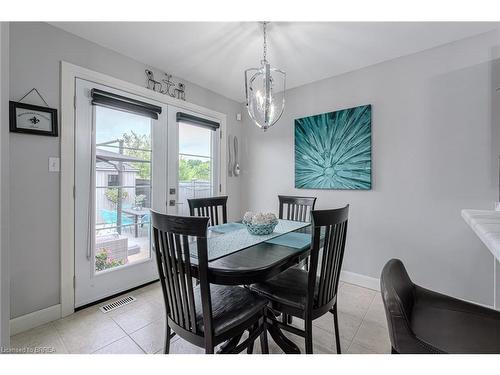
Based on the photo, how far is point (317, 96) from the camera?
2.90 meters

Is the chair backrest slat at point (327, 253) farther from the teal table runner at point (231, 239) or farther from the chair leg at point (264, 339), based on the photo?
the teal table runner at point (231, 239)

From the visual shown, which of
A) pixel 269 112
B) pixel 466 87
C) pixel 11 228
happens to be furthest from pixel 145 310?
pixel 466 87

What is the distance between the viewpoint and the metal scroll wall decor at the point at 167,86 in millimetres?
2521

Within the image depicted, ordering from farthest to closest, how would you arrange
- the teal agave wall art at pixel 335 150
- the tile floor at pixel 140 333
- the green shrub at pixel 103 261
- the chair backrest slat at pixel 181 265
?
the teal agave wall art at pixel 335 150, the green shrub at pixel 103 261, the tile floor at pixel 140 333, the chair backrest slat at pixel 181 265

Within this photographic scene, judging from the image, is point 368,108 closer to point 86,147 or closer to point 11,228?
point 86,147

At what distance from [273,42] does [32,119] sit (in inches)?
83.7

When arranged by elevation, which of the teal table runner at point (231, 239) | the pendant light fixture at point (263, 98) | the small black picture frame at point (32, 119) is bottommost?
the teal table runner at point (231, 239)

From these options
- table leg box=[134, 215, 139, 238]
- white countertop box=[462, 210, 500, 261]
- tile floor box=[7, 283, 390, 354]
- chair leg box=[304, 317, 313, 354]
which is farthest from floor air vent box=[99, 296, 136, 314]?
white countertop box=[462, 210, 500, 261]

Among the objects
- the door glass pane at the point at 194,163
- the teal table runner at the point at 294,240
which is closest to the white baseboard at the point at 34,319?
the door glass pane at the point at 194,163

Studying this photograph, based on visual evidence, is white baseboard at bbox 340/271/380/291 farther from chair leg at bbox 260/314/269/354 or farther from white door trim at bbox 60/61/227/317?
white door trim at bbox 60/61/227/317

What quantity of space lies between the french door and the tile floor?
1.02 feet

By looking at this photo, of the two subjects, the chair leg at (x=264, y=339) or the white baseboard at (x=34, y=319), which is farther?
the white baseboard at (x=34, y=319)

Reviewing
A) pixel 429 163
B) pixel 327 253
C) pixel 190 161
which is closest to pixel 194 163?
pixel 190 161

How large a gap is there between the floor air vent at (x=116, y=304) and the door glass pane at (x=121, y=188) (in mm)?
332
